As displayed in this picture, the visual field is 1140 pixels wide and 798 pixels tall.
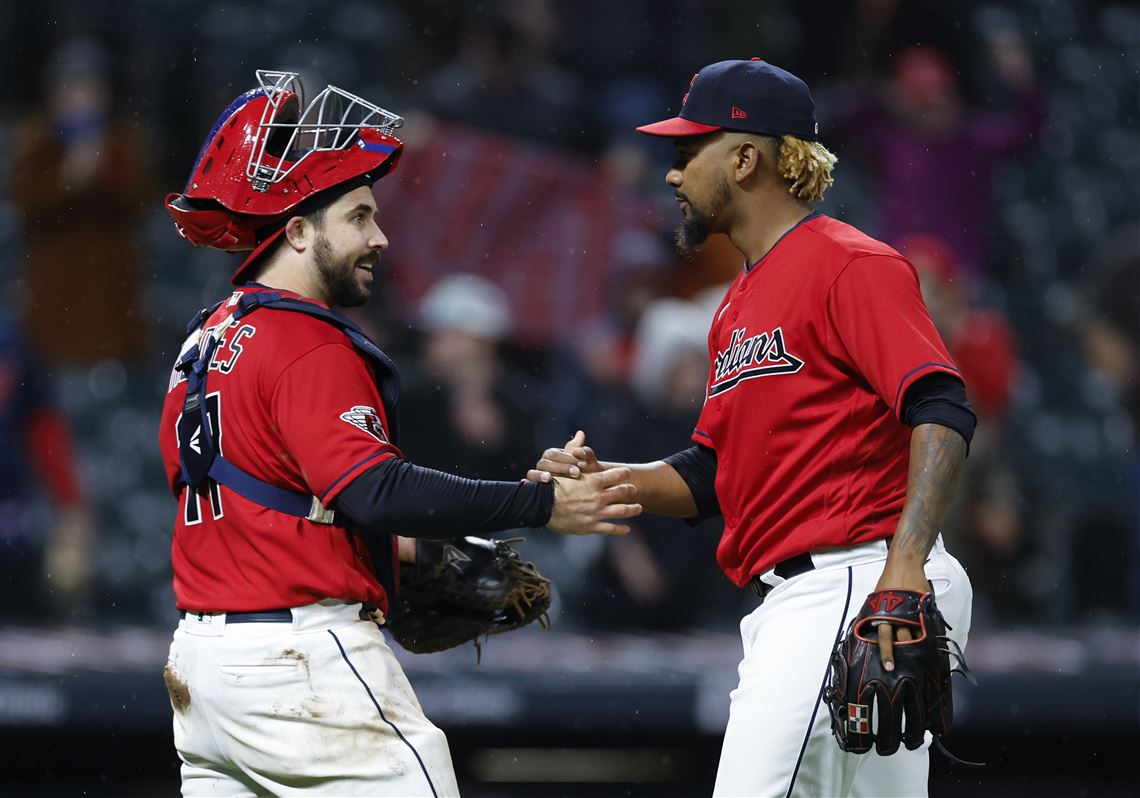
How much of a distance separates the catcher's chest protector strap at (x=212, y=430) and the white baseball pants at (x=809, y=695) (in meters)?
0.88

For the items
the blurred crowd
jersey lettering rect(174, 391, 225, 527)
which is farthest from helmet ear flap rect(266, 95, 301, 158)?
the blurred crowd

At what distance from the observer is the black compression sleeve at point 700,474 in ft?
12.3

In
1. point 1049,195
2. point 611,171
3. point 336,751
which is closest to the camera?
point 336,751

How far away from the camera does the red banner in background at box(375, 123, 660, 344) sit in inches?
312

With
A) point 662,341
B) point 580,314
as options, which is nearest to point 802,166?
point 662,341

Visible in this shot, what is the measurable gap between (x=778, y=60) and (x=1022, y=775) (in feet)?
14.4

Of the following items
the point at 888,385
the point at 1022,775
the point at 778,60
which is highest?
the point at 778,60

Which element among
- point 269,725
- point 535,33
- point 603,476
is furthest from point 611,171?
point 269,725

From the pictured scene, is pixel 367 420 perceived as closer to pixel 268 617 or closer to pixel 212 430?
pixel 212 430

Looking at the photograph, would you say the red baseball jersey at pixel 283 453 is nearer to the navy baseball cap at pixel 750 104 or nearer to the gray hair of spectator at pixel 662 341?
the navy baseball cap at pixel 750 104

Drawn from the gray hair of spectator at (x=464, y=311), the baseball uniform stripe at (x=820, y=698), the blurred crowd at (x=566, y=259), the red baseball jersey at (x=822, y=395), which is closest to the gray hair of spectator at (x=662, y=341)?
the blurred crowd at (x=566, y=259)

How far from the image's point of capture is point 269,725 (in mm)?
3045

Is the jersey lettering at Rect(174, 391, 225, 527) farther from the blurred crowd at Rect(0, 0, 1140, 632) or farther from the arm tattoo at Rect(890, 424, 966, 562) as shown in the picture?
the blurred crowd at Rect(0, 0, 1140, 632)

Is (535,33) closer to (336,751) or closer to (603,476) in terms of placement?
(603,476)
